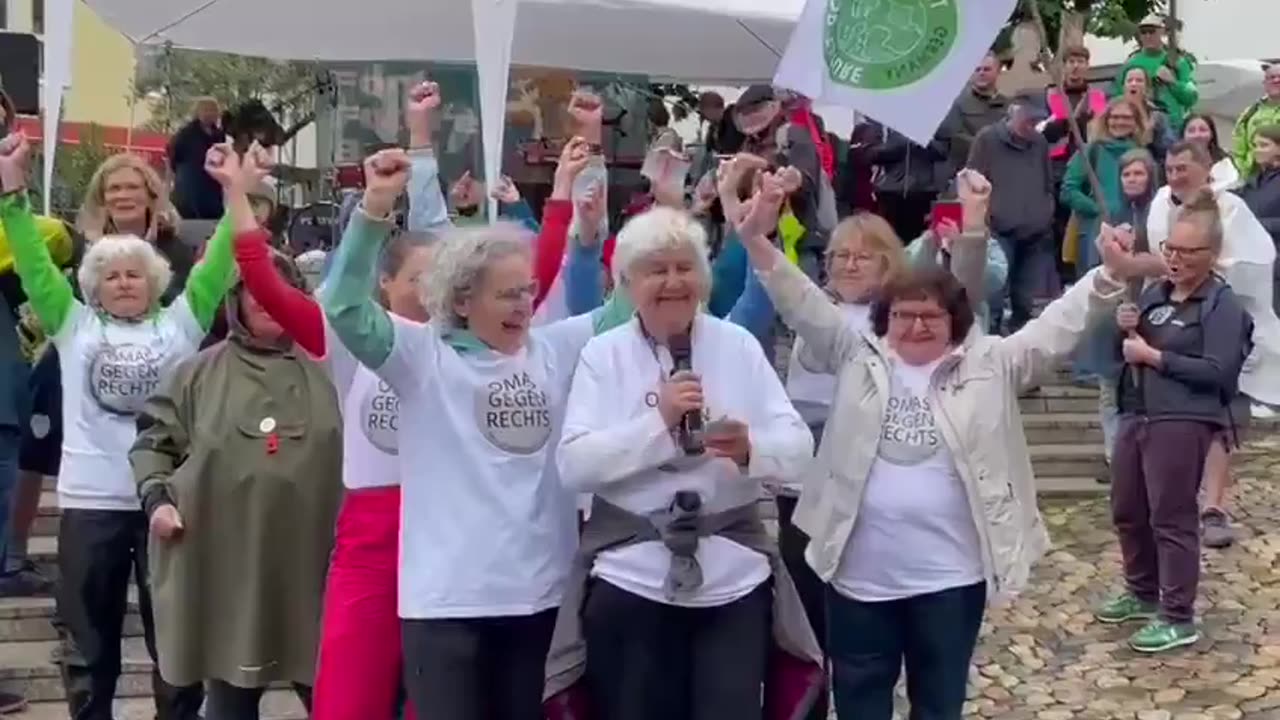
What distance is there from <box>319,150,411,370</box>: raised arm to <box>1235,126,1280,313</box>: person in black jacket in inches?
270

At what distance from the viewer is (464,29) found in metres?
11.1

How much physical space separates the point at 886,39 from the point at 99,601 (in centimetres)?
291

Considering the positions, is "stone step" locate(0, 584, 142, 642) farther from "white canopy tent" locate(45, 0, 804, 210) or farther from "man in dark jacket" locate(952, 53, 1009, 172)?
"man in dark jacket" locate(952, 53, 1009, 172)

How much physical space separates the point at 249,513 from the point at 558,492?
1024 mm

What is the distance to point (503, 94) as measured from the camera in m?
6.11

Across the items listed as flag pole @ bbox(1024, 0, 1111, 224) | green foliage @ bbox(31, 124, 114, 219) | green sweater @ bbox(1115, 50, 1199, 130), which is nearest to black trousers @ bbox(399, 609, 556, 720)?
flag pole @ bbox(1024, 0, 1111, 224)

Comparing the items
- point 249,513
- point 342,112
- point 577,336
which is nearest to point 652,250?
point 577,336

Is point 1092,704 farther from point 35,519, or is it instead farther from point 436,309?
point 35,519

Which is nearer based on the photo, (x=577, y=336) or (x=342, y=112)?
(x=577, y=336)

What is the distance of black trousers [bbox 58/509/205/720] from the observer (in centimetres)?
516

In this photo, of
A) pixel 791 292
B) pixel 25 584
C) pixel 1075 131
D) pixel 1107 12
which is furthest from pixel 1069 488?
pixel 1107 12

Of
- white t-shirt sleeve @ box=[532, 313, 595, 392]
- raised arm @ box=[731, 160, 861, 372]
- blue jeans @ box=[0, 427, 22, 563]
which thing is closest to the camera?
white t-shirt sleeve @ box=[532, 313, 595, 392]

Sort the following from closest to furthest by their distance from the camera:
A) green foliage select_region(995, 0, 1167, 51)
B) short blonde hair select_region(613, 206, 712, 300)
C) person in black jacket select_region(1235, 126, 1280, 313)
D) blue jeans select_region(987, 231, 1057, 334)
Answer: short blonde hair select_region(613, 206, 712, 300), person in black jacket select_region(1235, 126, 1280, 313), blue jeans select_region(987, 231, 1057, 334), green foliage select_region(995, 0, 1167, 51)

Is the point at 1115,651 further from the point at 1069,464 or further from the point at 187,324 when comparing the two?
the point at 187,324
